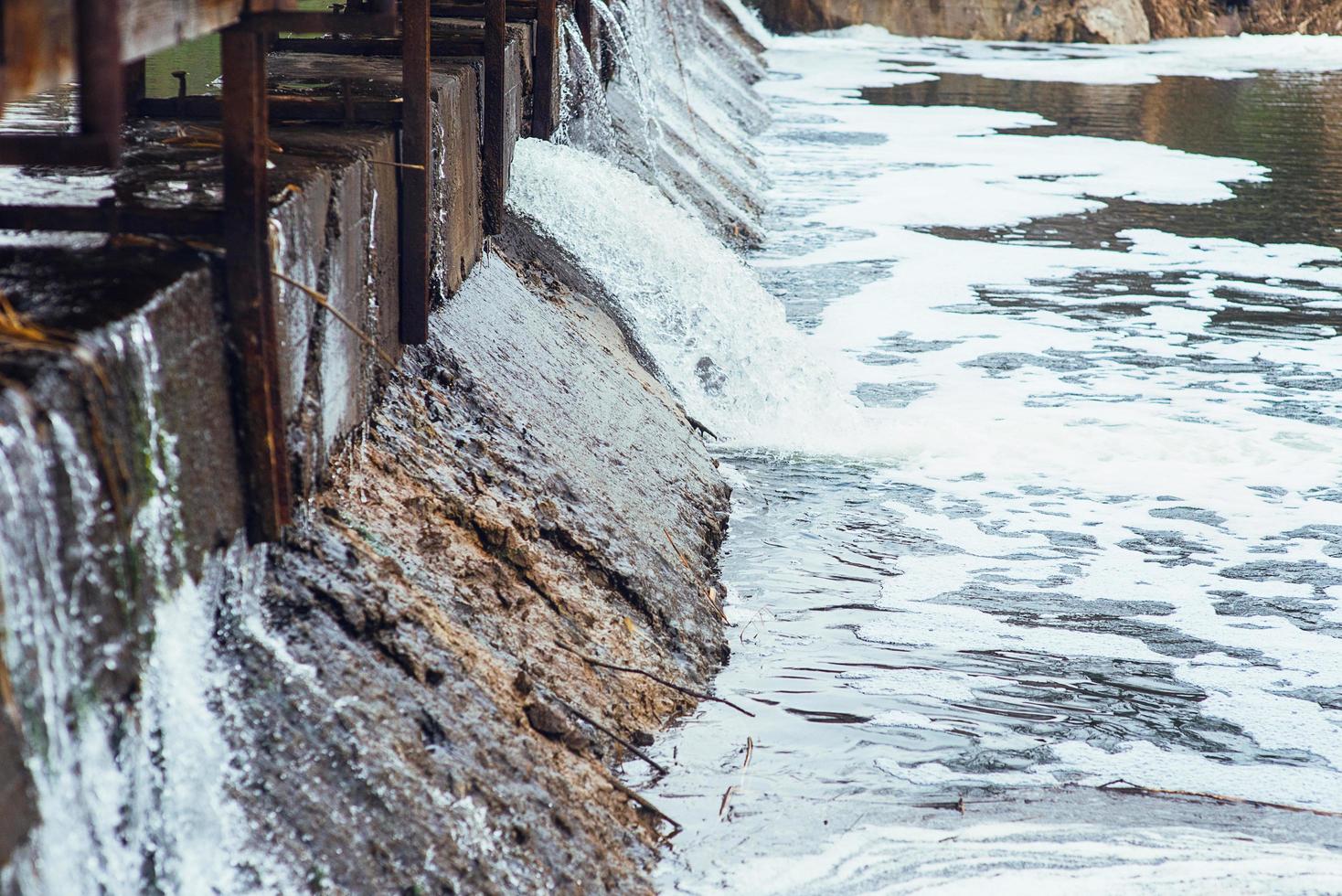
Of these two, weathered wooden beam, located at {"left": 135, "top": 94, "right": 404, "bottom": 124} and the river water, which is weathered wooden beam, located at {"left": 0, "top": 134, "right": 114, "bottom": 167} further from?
the river water

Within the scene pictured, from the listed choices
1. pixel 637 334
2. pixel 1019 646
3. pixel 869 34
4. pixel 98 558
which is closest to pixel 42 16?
pixel 98 558

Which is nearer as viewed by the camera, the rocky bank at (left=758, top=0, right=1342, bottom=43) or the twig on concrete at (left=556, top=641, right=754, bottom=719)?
the twig on concrete at (left=556, top=641, right=754, bottom=719)

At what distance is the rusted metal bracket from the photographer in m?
2.12

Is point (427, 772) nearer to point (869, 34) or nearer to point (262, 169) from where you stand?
point (262, 169)

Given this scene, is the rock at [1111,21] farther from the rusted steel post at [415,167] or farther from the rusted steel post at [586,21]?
the rusted steel post at [415,167]

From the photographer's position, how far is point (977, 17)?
109 ft

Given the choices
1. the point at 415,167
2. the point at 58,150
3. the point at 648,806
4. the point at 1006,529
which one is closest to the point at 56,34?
the point at 58,150

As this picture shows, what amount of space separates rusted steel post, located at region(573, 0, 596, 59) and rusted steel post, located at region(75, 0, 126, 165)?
8787mm

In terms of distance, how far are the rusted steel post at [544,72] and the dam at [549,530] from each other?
0.04 meters

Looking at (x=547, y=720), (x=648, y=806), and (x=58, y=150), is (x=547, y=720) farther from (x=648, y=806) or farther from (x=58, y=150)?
(x=58, y=150)

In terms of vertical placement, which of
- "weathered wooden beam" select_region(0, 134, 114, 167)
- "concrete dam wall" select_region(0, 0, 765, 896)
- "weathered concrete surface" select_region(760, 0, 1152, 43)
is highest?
"weathered concrete surface" select_region(760, 0, 1152, 43)

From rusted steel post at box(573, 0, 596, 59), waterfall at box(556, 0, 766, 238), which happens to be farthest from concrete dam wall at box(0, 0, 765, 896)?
rusted steel post at box(573, 0, 596, 59)

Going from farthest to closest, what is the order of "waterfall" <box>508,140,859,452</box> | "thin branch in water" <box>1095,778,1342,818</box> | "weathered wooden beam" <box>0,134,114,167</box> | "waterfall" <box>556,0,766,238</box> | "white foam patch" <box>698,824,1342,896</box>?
"waterfall" <box>556,0,766,238</box> < "waterfall" <box>508,140,859,452</box> < "thin branch in water" <box>1095,778,1342,818</box> < "white foam patch" <box>698,824,1342,896</box> < "weathered wooden beam" <box>0,134,114,167</box>

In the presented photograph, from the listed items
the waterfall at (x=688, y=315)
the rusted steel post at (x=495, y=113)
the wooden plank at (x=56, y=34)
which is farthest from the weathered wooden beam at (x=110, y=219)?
the waterfall at (x=688, y=315)
